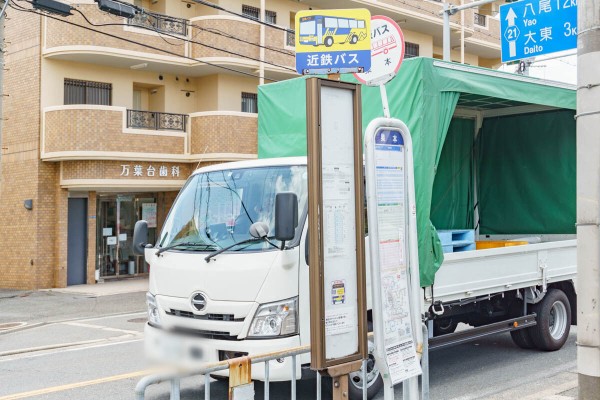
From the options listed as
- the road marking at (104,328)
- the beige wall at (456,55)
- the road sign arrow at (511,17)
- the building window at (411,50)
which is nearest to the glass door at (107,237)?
the road marking at (104,328)

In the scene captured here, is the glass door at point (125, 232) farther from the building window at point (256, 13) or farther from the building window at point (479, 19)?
the building window at point (479, 19)

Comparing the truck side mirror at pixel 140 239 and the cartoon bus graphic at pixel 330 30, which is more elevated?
the cartoon bus graphic at pixel 330 30

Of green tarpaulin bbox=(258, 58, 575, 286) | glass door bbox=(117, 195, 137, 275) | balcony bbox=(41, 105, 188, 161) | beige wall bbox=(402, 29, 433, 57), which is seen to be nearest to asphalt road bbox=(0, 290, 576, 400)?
green tarpaulin bbox=(258, 58, 575, 286)

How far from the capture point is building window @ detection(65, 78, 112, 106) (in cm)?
2089

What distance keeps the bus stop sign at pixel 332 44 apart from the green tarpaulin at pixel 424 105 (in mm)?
2617

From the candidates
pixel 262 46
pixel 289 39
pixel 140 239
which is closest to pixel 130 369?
pixel 140 239

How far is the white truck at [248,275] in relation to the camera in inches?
233

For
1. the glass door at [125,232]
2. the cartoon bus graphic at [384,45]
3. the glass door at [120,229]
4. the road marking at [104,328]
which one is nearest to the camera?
the cartoon bus graphic at [384,45]

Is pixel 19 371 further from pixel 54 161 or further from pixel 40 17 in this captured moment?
pixel 40 17

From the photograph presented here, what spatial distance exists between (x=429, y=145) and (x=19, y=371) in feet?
19.6

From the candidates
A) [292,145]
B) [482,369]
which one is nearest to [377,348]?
[292,145]

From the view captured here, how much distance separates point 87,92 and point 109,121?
2.16 meters

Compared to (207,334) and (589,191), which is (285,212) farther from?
(589,191)

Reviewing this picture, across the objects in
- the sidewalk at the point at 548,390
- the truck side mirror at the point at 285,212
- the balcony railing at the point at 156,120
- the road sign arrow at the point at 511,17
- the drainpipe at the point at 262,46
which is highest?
the drainpipe at the point at 262,46
